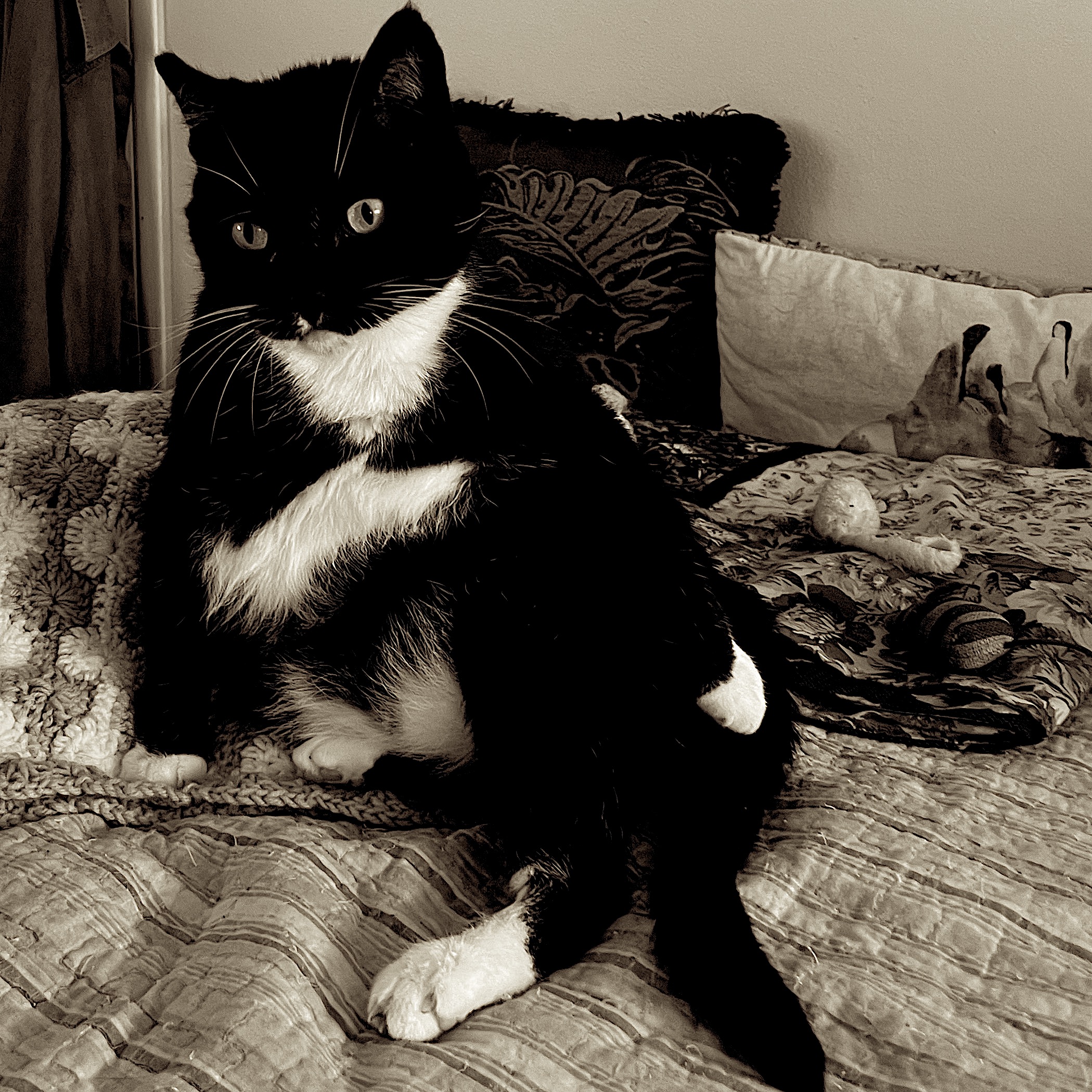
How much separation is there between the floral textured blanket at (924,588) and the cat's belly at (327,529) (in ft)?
1.35

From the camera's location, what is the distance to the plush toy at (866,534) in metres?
1.07

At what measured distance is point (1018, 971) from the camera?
23.5 inches

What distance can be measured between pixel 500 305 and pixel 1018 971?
640 mm

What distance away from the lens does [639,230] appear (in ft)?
5.22

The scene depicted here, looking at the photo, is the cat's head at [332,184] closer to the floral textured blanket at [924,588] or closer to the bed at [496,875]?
the bed at [496,875]

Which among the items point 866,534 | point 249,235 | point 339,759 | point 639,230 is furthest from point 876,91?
point 339,759

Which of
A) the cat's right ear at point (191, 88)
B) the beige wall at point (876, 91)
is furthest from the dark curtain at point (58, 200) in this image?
the cat's right ear at point (191, 88)

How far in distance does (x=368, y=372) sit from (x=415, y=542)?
0.47 feet

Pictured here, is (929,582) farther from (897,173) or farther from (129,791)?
(897,173)

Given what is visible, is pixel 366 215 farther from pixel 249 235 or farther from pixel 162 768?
pixel 162 768

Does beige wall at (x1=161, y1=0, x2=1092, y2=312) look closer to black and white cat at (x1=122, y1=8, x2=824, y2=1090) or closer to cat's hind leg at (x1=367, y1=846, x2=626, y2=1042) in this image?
black and white cat at (x1=122, y1=8, x2=824, y2=1090)

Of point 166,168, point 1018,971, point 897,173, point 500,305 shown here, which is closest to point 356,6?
point 166,168

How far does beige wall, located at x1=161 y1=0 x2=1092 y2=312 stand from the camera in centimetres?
155

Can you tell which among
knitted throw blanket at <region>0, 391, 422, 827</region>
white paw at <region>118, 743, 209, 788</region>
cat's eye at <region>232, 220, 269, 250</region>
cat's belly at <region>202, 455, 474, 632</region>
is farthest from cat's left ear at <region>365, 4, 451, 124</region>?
white paw at <region>118, 743, 209, 788</region>
